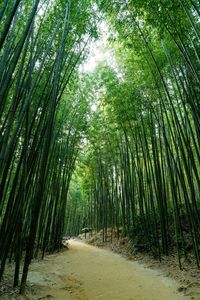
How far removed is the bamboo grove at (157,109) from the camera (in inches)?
145

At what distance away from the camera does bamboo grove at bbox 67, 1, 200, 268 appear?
12.1 feet

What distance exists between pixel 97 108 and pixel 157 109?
3.27 m

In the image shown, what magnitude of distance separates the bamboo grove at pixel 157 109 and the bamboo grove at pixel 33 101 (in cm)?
87

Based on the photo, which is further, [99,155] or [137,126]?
[99,155]

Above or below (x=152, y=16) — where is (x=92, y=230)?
below

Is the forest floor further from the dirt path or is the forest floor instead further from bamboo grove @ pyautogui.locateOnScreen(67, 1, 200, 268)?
bamboo grove @ pyautogui.locateOnScreen(67, 1, 200, 268)

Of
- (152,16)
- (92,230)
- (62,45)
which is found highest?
(152,16)

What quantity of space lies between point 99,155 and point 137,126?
3.93m

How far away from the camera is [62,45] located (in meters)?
3.17

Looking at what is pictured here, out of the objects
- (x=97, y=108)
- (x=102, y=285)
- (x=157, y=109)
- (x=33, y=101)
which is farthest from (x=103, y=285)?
(x=97, y=108)

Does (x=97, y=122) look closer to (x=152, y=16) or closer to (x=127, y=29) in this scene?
(x=127, y=29)

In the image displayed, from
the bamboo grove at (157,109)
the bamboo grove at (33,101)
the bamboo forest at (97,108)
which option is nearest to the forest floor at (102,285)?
the bamboo forest at (97,108)

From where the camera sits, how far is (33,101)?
432 cm

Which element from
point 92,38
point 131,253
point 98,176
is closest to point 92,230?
point 98,176
